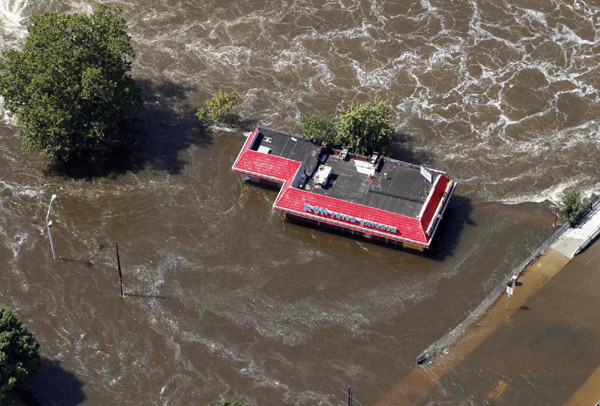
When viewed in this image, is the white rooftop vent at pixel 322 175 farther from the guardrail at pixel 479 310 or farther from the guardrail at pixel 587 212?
the guardrail at pixel 587 212

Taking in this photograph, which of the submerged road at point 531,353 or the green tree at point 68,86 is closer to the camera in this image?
the submerged road at point 531,353

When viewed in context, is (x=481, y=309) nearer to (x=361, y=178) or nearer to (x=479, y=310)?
(x=479, y=310)

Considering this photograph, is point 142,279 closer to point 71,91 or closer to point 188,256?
point 188,256

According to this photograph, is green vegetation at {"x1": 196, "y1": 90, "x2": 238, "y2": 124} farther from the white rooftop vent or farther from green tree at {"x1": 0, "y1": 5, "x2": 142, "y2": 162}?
the white rooftop vent

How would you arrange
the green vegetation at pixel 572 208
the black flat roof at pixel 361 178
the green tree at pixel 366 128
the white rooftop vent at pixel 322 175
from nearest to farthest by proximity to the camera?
the green vegetation at pixel 572 208, the black flat roof at pixel 361 178, the white rooftop vent at pixel 322 175, the green tree at pixel 366 128

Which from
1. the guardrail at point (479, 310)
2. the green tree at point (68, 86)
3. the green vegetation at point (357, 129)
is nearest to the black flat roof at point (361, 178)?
the green vegetation at point (357, 129)

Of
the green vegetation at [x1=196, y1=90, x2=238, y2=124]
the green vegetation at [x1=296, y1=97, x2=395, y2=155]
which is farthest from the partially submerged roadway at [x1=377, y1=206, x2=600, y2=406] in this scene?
the green vegetation at [x1=196, y1=90, x2=238, y2=124]

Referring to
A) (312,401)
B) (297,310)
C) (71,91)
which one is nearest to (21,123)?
(71,91)

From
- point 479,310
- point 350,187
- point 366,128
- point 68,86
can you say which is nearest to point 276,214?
point 350,187
